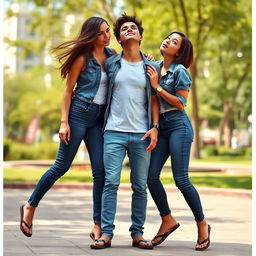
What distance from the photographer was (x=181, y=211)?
11102mm

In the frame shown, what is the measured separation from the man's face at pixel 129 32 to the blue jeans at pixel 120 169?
0.78m

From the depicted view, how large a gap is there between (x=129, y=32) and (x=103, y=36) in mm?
228

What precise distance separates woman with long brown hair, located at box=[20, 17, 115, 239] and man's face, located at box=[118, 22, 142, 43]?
148mm

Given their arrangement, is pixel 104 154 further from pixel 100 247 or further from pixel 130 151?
pixel 100 247

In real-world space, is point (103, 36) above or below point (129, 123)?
above

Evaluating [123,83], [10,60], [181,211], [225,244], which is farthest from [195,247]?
[10,60]

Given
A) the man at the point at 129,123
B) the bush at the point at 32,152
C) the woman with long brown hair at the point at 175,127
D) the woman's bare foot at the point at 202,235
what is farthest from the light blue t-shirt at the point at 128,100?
the bush at the point at 32,152

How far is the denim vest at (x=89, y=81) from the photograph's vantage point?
6465 mm

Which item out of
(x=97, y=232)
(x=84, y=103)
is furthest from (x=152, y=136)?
(x=97, y=232)

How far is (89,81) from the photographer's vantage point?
648 cm

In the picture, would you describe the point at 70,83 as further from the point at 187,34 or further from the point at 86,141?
the point at 187,34

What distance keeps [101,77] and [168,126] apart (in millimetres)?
688

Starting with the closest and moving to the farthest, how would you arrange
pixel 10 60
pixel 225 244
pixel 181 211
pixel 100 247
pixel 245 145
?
1. pixel 100 247
2. pixel 225 244
3. pixel 181 211
4. pixel 245 145
5. pixel 10 60

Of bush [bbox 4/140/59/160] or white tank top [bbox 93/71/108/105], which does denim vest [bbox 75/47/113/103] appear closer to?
white tank top [bbox 93/71/108/105]
